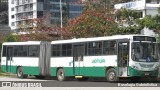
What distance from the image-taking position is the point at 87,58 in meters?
26.6

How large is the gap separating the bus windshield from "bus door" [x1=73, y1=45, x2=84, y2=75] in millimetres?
4587

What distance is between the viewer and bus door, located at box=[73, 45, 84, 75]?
27281 millimetres

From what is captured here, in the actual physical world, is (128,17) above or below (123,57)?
above

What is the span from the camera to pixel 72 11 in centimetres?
11062

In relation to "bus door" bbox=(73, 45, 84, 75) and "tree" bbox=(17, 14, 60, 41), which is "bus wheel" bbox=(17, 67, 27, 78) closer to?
"bus door" bbox=(73, 45, 84, 75)

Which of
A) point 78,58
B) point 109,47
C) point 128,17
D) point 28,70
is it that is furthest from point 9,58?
point 109,47

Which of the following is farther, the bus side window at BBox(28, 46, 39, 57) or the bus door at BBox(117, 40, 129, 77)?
the bus side window at BBox(28, 46, 39, 57)

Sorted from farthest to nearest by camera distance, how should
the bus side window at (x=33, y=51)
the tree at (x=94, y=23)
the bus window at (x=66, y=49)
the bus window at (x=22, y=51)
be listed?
the tree at (x=94, y=23), the bus window at (x=22, y=51), the bus side window at (x=33, y=51), the bus window at (x=66, y=49)

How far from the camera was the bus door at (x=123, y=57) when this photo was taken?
2383 centimetres

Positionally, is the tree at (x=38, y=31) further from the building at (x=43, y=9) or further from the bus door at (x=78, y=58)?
the building at (x=43, y=9)

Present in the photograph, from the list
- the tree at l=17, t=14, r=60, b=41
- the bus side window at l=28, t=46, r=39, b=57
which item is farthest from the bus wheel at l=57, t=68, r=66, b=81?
the tree at l=17, t=14, r=60, b=41

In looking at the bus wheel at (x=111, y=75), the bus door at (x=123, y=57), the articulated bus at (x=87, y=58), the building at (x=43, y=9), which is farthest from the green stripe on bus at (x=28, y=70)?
the building at (x=43, y=9)

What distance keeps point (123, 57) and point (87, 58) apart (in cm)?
331

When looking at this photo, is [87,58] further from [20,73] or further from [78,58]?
[20,73]
